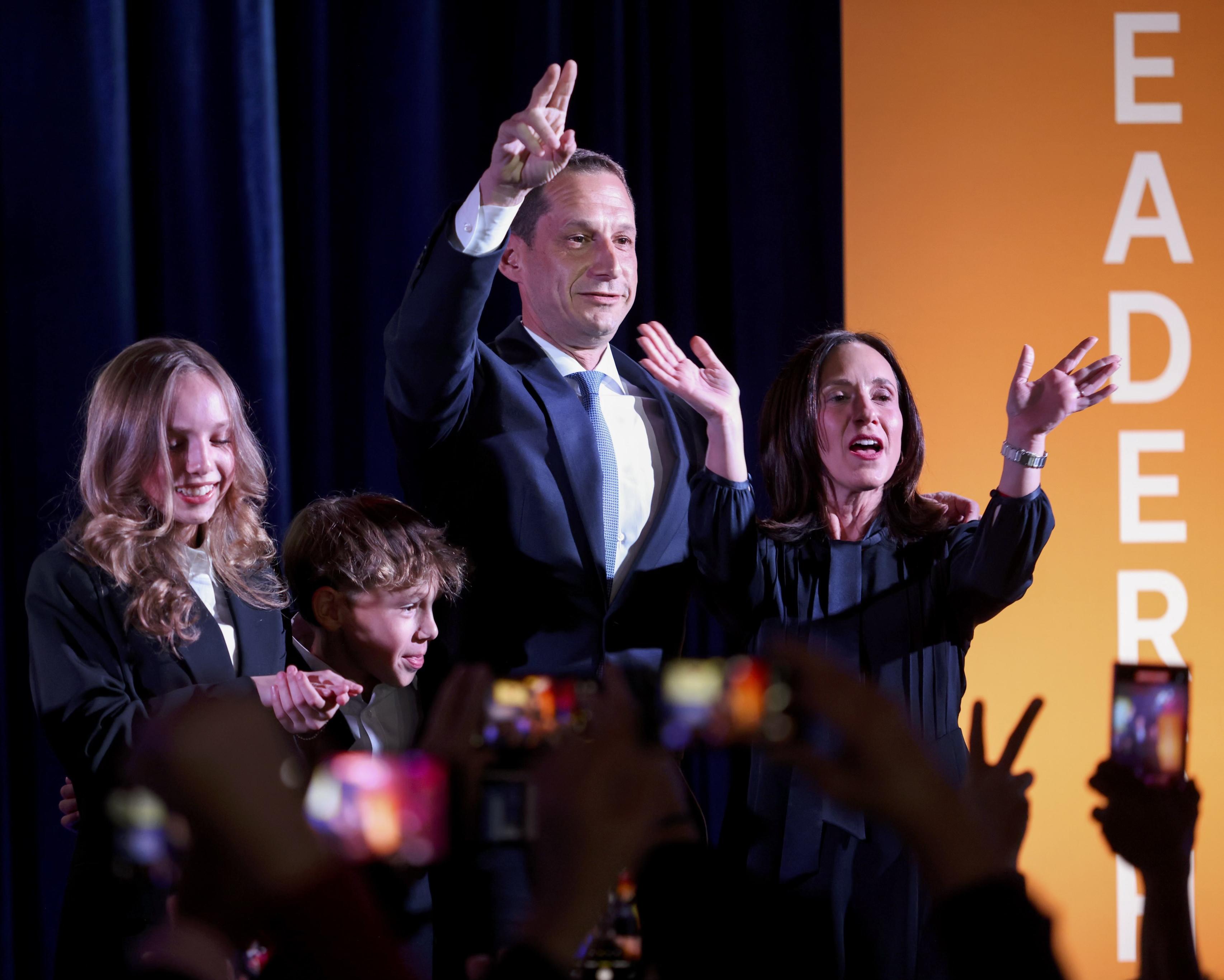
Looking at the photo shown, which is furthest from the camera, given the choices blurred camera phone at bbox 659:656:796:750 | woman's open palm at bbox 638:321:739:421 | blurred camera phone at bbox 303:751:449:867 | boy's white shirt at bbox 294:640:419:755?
woman's open palm at bbox 638:321:739:421

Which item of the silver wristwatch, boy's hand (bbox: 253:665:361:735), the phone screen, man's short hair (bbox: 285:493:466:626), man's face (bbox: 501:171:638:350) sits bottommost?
boy's hand (bbox: 253:665:361:735)

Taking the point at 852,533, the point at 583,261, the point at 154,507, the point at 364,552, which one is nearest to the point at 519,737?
the point at 364,552

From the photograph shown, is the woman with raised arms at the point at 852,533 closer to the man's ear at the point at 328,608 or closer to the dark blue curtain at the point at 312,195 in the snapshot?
the man's ear at the point at 328,608

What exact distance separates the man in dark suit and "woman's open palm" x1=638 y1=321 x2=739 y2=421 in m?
0.17

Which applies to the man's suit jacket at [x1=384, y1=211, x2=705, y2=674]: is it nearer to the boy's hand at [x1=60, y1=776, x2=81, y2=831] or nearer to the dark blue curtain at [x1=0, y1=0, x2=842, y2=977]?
the boy's hand at [x1=60, y1=776, x2=81, y2=831]

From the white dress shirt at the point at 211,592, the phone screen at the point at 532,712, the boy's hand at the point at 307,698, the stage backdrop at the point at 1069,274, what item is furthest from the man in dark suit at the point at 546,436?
the stage backdrop at the point at 1069,274

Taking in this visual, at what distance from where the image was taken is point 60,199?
234 cm

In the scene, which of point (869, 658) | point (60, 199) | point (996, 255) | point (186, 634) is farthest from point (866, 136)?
point (186, 634)

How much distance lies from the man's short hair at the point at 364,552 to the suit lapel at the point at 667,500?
286mm

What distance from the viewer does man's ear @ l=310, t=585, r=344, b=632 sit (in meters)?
1.59

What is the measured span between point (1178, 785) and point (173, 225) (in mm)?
2218

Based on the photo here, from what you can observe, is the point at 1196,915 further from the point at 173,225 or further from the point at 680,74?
the point at 173,225

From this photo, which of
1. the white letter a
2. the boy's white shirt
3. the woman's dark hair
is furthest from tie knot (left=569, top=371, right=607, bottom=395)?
the white letter a

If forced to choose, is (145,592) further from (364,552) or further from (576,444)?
(576,444)
